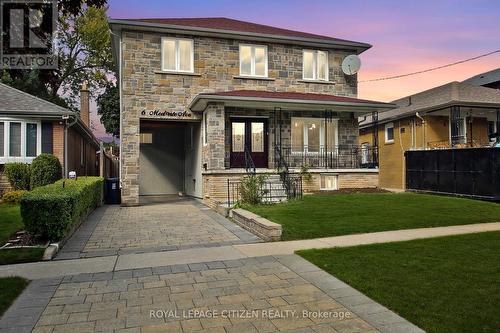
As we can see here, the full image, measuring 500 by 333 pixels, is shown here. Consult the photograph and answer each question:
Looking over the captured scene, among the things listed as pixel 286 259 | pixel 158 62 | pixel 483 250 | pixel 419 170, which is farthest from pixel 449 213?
pixel 158 62

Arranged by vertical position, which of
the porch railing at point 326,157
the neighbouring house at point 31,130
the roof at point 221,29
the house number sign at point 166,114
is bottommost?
the porch railing at point 326,157

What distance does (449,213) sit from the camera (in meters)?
11.0

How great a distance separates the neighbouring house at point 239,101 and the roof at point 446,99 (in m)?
3.51

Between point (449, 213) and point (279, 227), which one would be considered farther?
point (449, 213)

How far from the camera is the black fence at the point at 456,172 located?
1495 cm

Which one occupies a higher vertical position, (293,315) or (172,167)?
(172,167)

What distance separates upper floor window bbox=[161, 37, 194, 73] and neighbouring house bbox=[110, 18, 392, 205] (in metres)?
0.04

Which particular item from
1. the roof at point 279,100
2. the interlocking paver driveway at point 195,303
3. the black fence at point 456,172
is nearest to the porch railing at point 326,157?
the roof at point 279,100

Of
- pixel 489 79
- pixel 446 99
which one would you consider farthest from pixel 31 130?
pixel 489 79

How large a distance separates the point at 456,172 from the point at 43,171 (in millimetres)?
16676

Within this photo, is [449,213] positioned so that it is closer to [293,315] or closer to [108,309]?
[293,315]

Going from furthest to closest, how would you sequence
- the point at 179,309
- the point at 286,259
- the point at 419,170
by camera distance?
the point at 419,170
the point at 286,259
the point at 179,309

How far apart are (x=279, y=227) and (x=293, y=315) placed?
400cm

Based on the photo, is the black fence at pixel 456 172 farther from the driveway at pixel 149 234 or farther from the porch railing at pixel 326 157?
the driveway at pixel 149 234
